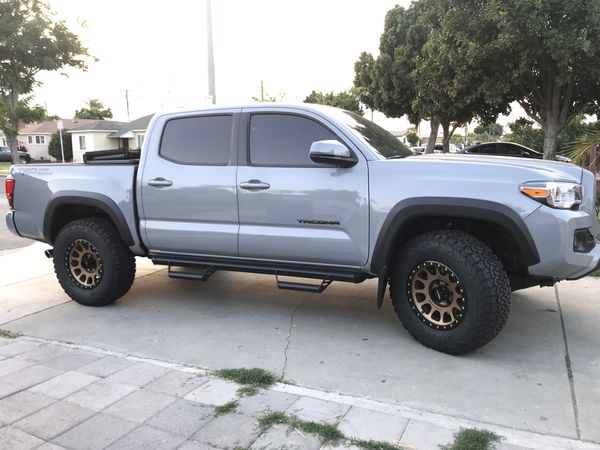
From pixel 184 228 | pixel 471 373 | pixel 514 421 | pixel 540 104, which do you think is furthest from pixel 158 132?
pixel 540 104

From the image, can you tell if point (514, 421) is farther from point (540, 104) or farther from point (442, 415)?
point (540, 104)

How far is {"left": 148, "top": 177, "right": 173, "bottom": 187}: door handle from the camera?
15.9ft

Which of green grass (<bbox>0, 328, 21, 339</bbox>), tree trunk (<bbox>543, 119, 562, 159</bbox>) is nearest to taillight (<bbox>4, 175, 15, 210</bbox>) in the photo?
green grass (<bbox>0, 328, 21, 339</bbox>)

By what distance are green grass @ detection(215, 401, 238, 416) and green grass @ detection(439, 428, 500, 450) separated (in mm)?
1245

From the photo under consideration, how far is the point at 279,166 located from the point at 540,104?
45.9 feet

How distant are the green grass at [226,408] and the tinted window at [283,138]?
2.03m

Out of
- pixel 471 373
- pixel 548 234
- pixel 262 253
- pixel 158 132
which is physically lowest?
pixel 471 373

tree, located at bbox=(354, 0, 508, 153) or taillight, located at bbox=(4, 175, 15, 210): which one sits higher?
tree, located at bbox=(354, 0, 508, 153)

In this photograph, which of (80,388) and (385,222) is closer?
(80,388)

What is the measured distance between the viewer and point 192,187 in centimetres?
478

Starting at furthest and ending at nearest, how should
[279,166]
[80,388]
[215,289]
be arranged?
[215,289] → [279,166] → [80,388]

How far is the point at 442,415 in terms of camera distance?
10.4 ft

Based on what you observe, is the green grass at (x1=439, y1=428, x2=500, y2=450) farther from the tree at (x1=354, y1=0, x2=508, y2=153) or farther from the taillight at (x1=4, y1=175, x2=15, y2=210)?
the tree at (x1=354, y1=0, x2=508, y2=153)

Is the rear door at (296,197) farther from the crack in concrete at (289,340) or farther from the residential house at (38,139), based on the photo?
the residential house at (38,139)
